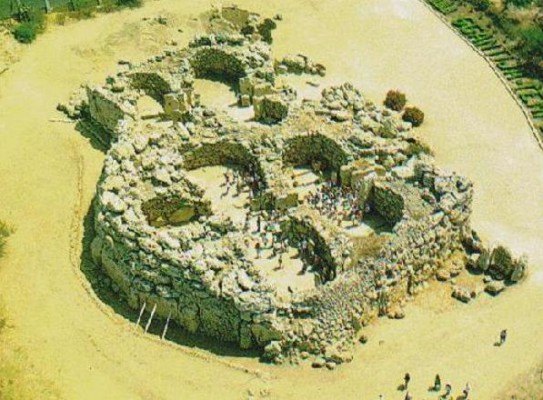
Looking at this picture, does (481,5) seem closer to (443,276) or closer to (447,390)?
(443,276)

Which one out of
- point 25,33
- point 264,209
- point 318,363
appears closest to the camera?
point 318,363

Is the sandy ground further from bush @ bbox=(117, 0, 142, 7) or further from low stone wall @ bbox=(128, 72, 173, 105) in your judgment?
low stone wall @ bbox=(128, 72, 173, 105)

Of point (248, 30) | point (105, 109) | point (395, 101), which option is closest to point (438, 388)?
point (395, 101)

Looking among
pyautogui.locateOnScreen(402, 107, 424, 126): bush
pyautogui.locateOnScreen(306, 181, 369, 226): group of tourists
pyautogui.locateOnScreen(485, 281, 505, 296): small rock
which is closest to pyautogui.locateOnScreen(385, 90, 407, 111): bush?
pyautogui.locateOnScreen(402, 107, 424, 126): bush

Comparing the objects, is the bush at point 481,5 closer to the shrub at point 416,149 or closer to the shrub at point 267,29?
the shrub at point 267,29

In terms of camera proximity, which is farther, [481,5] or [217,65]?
[481,5]

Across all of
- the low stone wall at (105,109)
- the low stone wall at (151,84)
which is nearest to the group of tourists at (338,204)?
the low stone wall at (105,109)

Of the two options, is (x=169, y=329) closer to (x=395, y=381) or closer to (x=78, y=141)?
(x=395, y=381)
